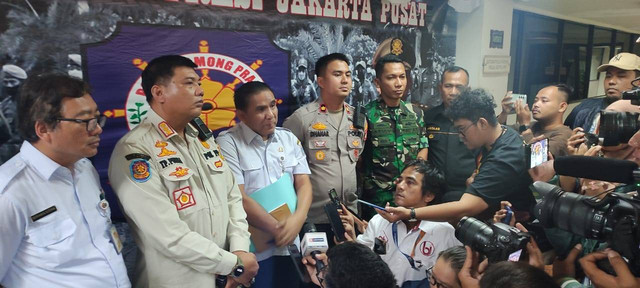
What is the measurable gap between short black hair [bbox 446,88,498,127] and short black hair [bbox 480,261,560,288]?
1351mm

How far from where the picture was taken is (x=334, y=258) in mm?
1506

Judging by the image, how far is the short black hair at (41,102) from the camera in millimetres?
1477

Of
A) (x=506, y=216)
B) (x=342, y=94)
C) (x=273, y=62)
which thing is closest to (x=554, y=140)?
(x=506, y=216)

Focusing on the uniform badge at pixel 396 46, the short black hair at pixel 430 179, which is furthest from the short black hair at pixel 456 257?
the uniform badge at pixel 396 46

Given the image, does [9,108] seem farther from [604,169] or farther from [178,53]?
[604,169]

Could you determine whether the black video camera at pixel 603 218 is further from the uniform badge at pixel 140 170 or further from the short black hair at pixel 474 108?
the uniform badge at pixel 140 170

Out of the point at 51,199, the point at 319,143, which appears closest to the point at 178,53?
the point at 319,143

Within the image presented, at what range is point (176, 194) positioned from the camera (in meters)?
1.76

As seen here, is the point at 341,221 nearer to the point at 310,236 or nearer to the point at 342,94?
the point at 310,236

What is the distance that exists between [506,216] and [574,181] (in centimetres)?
40

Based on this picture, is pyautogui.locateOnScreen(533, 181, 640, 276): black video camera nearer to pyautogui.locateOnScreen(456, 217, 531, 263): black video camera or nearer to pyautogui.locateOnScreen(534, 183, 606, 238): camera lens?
pyautogui.locateOnScreen(534, 183, 606, 238): camera lens

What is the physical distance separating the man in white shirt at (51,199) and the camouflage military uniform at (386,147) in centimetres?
176

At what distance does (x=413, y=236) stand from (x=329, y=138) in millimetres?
842

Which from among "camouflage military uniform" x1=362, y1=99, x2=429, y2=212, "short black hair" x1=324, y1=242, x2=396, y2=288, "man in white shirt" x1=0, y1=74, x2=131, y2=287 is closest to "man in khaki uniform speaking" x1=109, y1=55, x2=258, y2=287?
"man in white shirt" x1=0, y1=74, x2=131, y2=287
